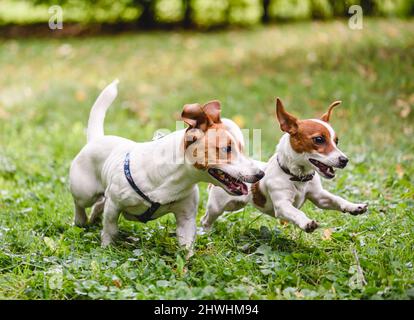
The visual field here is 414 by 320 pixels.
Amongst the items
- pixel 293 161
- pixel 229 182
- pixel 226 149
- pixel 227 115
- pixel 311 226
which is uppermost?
pixel 227 115

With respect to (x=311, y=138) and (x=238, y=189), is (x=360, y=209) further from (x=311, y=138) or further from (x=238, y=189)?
(x=238, y=189)

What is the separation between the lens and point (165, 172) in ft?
13.7

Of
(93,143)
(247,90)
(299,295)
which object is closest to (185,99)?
(247,90)

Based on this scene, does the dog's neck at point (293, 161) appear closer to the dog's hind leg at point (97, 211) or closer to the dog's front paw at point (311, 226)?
the dog's front paw at point (311, 226)

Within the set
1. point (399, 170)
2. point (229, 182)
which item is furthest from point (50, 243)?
point (399, 170)

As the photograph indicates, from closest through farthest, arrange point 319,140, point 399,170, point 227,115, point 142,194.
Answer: point 319,140, point 142,194, point 399,170, point 227,115

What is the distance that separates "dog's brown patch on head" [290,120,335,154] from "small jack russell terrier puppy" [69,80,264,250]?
1.49ft

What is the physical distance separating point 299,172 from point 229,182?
0.60m

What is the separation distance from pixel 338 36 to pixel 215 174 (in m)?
8.49

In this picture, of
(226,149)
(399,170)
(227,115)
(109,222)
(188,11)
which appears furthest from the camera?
(188,11)

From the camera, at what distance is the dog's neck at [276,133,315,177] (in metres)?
4.24

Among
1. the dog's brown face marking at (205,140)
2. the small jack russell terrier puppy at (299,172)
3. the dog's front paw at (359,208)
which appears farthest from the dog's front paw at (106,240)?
the dog's front paw at (359,208)

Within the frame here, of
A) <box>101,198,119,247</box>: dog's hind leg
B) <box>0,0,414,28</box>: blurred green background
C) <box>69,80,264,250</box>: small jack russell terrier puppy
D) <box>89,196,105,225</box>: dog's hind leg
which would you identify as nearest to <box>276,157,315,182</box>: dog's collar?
<box>69,80,264,250</box>: small jack russell terrier puppy

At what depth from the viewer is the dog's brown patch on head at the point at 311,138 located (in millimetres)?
4102
